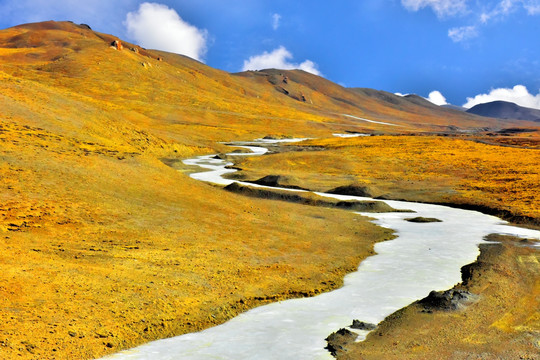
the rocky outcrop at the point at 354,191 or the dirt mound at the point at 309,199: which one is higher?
the rocky outcrop at the point at 354,191

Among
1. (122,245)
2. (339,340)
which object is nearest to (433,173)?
(122,245)

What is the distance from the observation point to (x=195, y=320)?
14523 mm

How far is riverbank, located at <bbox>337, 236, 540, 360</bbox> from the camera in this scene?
12.1 metres

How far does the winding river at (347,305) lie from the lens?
41.2ft

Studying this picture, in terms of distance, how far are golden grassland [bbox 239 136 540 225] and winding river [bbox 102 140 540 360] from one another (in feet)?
38.0

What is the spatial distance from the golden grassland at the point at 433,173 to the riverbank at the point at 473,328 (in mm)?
18258

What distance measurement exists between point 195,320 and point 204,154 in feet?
224

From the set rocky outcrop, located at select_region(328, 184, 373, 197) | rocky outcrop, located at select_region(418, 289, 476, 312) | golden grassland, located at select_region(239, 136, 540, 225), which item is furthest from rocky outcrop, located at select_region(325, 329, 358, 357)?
rocky outcrop, located at select_region(328, 184, 373, 197)

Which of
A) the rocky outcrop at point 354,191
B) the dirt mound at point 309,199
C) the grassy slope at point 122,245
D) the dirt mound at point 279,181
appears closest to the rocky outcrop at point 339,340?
the grassy slope at point 122,245

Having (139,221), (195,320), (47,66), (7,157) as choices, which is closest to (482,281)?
(195,320)

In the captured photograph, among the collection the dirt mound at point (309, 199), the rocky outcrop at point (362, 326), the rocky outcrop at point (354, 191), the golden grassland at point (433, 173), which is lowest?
the rocky outcrop at point (362, 326)

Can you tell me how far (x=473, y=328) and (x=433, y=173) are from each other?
160ft

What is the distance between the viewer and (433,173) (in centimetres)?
5997

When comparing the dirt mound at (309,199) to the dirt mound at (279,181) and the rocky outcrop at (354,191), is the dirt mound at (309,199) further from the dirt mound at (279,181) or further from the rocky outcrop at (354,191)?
the dirt mound at (279,181)
